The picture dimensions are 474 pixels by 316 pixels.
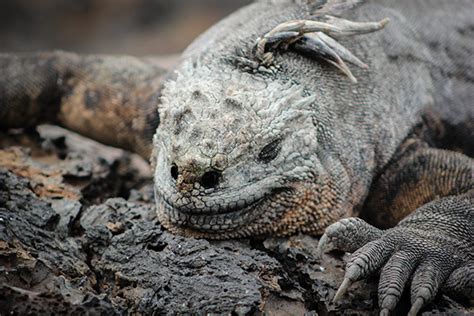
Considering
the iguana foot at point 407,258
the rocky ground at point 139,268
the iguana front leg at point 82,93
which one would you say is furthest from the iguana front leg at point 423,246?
the iguana front leg at point 82,93

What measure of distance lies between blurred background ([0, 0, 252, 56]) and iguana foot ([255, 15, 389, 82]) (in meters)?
8.90

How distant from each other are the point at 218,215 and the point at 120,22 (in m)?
10.3

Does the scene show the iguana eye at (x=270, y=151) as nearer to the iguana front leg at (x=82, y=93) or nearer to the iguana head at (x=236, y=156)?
the iguana head at (x=236, y=156)

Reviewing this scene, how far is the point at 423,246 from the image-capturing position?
338 centimetres

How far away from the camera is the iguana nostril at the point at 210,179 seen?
3.32m

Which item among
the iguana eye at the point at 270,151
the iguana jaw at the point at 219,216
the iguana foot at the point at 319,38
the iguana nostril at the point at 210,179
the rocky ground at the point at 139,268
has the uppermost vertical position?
the iguana foot at the point at 319,38

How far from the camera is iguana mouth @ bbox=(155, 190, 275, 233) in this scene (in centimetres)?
343

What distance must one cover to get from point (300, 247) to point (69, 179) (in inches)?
65.3

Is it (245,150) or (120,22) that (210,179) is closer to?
(245,150)

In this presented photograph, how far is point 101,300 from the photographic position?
297cm

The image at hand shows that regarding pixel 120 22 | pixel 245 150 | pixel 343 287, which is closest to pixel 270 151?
pixel 245 150

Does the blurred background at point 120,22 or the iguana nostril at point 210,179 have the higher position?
the iguana nostril at point 210,179

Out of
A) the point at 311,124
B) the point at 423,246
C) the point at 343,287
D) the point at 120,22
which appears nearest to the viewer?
the point at 343,287

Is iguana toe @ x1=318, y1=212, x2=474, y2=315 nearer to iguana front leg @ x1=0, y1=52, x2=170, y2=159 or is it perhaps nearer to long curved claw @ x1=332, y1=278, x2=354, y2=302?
long curved claw @ x1=332, y1=278, x2=354, y2=302
